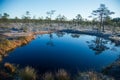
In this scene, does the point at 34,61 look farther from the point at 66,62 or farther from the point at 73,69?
the point at 73,69

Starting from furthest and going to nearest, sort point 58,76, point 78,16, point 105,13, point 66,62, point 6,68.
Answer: point 78,16
point 105,13
point 66,62
point 6,68
point 58,76

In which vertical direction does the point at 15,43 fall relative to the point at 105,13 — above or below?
below

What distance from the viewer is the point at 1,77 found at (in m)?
17.7

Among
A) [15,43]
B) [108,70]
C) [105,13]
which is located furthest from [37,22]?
[108,70]

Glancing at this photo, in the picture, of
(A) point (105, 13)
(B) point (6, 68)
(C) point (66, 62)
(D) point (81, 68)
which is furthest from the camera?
(A) point (105, 13)

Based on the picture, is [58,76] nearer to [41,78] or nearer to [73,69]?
[41,78]

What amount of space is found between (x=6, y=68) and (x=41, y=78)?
5135 millimetres

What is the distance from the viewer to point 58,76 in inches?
648

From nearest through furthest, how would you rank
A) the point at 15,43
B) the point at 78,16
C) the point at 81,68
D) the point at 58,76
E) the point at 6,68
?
the point at 58,76 < the point at 6,68 < the point at 81,68 < the point at 15,43 < the point at 78,16

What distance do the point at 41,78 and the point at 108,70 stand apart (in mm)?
6875

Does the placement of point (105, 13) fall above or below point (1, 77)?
above

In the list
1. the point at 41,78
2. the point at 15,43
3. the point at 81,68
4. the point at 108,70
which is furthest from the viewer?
the point at 15,43

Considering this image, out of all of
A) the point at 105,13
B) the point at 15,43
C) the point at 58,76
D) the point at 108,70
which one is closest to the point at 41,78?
the point at 58,76

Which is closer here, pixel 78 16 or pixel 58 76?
A: pixel 58 76
